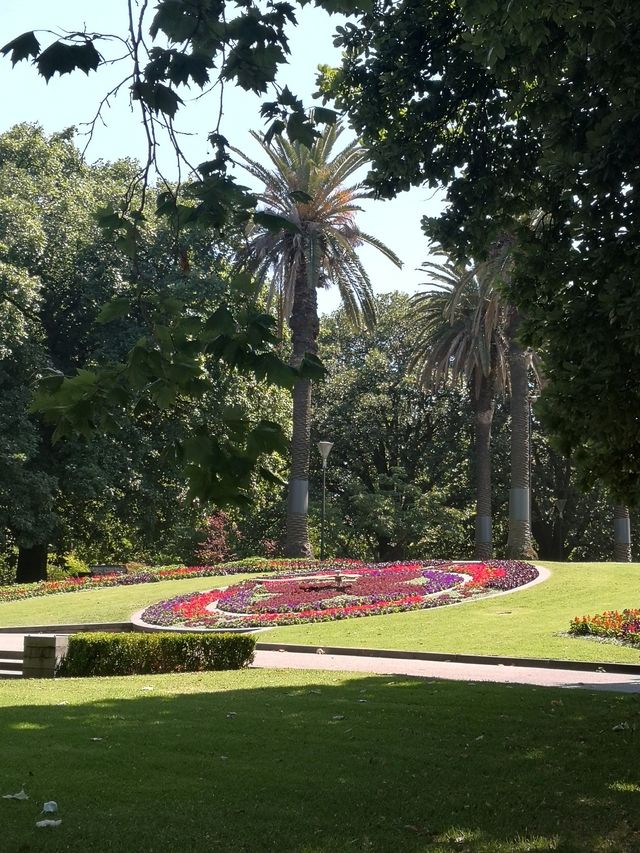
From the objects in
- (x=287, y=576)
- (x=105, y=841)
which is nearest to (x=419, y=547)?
(x=287, y=576)

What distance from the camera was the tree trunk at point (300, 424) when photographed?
29.0 m

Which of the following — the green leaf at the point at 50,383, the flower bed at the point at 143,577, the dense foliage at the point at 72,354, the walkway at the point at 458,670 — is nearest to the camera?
the green leaf at the point at 50,383

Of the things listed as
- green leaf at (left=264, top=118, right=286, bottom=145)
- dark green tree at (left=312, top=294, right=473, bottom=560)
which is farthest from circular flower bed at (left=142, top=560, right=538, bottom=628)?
dark green tree at (left=312, top=294, right=473, bottom=560)

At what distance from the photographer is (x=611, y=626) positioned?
16.0 meters

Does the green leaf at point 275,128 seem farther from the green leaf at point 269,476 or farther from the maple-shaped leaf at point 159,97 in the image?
the green leaf at point 269,476

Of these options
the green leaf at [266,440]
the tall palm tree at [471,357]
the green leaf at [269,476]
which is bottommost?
the green leaf at [269,476]

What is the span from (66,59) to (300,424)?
83.0ft

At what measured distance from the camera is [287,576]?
24656 mm

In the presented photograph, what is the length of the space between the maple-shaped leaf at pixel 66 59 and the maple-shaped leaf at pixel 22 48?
0.07 meters

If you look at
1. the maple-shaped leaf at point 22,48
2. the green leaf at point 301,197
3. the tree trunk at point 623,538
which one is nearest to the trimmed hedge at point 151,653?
the green leaf at point 301,197

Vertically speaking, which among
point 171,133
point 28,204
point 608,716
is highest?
point 28,204

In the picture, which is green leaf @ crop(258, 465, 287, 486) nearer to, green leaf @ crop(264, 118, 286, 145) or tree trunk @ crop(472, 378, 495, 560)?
green leaf @ crop(264, 118, 286, 145)

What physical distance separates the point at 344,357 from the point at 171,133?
41485 millimetres

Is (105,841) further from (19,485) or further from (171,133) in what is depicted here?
(19,485)
